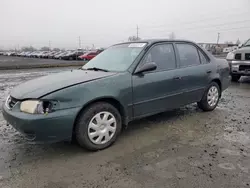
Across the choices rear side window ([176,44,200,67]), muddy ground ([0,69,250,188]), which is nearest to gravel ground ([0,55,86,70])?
muddy ground ([0,69,250,188])

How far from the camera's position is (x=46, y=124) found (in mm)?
2719

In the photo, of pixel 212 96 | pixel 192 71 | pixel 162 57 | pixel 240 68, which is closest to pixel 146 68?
pixel 162 57

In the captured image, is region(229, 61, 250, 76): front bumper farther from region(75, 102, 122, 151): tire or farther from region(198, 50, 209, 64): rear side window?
region(75, 102, 122, 151): tire

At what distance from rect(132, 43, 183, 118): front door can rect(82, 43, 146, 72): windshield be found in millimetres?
214

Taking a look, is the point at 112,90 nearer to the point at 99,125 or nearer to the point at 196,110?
the point at 99,125

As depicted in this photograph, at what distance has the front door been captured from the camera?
11.7ft

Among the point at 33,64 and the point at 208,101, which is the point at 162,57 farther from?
the point at 33,64

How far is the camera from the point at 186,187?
2359mm

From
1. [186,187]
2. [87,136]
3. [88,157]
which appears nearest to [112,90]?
[87,136]

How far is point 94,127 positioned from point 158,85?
4.42 ft

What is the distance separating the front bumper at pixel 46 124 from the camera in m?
2.70

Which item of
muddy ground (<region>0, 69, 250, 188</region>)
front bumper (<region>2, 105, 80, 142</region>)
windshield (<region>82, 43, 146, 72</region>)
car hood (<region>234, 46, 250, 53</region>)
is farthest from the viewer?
car hood (<region>234, 46, 250, 53</region>)

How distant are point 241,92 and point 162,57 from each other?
4399 mm

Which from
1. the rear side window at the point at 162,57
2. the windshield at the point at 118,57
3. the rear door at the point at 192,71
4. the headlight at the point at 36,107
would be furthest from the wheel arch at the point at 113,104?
the rear door at the point at 192,71
